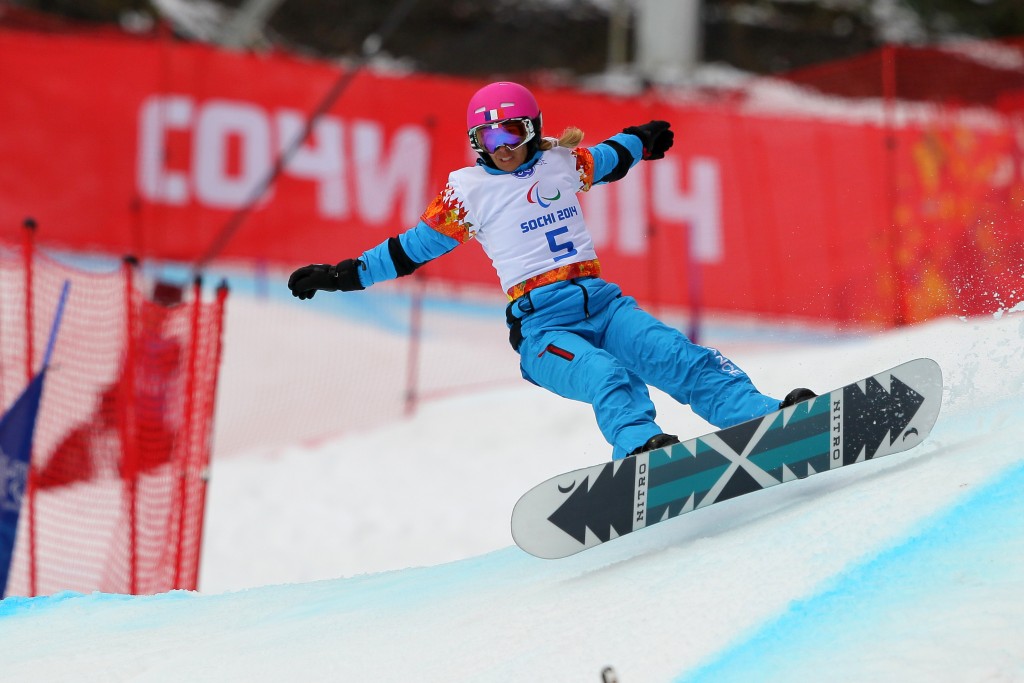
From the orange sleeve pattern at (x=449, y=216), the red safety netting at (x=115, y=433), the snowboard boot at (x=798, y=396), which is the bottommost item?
the red safety netting at (x=115, y=433)

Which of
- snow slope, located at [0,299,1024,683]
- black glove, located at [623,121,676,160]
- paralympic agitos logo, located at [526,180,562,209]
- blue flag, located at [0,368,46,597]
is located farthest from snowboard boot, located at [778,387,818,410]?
blue flag, located at [0,368,46,597]

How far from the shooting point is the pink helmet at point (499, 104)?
4.11 meters

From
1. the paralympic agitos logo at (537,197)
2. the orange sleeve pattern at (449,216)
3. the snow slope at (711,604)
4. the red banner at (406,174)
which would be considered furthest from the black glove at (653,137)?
the red banner at (406,174)

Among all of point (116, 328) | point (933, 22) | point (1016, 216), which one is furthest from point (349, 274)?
point (933, 22)

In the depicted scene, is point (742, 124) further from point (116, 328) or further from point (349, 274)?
point (349, 274)

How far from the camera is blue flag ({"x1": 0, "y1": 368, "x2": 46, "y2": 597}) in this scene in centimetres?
574

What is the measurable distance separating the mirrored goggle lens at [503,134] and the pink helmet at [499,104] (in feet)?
0.11

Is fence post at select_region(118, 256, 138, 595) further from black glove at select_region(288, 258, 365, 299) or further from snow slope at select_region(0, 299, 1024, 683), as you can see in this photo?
black glove at select_region(288, 258, 365, 299)

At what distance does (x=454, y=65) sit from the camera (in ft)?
72.6

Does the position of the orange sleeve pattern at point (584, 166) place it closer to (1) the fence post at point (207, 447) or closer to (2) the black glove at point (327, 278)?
(2) the black glove at point (327, 278)

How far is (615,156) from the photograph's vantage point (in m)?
4.58

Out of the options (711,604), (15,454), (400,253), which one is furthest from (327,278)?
(15,454)

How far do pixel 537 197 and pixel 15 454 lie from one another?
3.25 metres

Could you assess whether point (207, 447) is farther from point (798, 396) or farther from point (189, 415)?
point (798, 396)
